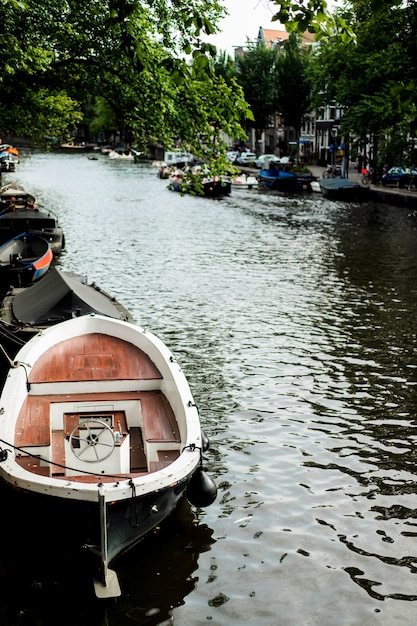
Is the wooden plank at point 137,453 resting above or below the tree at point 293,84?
below

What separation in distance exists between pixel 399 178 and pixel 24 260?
37.5 meters

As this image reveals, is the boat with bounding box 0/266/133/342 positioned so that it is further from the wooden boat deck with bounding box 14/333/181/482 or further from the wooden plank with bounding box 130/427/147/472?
the wooden plank with bounding box 130/427/147/472

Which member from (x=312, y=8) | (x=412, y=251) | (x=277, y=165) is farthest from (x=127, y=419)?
(x=277, y=165)

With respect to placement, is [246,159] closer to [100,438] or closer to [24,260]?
[24,260]

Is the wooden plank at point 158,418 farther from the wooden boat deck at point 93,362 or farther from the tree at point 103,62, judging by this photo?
the tree at point 103,62

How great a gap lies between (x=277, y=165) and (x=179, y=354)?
56736mm

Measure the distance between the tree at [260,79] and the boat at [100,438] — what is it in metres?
82.2

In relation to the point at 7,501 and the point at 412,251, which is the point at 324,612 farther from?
the point at 412,251

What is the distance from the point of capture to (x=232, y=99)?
52.4 feet

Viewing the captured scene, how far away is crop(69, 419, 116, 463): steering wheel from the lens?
30.0 ft

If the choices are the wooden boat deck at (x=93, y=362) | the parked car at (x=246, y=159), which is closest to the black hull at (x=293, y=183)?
the parked car at (x=246, y=159)

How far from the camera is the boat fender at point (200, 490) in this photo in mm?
9766

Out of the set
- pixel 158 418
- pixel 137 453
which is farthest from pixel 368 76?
pixel 137 453

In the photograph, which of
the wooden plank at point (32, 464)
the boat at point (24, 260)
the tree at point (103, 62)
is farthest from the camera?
the boat at point (24, 260)
